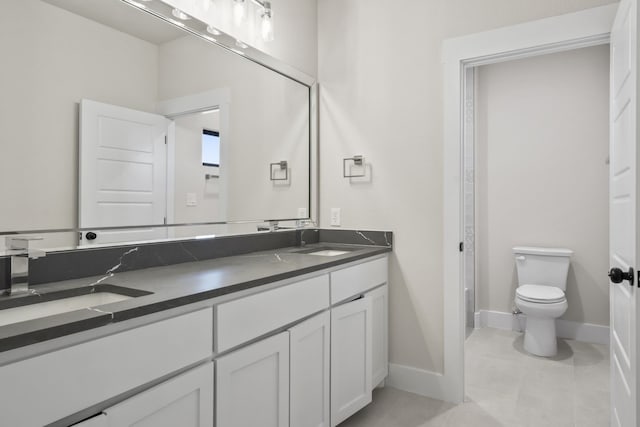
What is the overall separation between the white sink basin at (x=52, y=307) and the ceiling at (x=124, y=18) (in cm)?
100

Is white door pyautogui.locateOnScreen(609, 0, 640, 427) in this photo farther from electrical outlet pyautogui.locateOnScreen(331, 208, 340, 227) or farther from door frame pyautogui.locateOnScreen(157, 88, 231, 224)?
door frame pyautogui.locateOnScreen(157, 88, 231, 224)

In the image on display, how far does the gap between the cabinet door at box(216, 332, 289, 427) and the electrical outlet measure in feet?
4.11

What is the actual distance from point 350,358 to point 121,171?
1.36 m

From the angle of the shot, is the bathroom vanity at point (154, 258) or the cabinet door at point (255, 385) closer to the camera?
the bathroom vanity at point (154, 258)

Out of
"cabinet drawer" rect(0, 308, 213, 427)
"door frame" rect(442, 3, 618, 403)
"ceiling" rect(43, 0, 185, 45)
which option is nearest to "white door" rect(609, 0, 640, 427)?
"door frame" rect(442, 3, 618, 403)

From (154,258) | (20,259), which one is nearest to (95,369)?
(20,259)

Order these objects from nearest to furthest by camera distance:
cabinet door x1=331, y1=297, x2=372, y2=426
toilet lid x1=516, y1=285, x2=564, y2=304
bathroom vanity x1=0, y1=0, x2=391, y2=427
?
bathroom vanity x1=0, y1=0, x2=391, y2=427 < cabinet door x1=331, y1=297, x2=372, y2=426 < toilet lid x1=516, y1=285, x2=564, y2=304

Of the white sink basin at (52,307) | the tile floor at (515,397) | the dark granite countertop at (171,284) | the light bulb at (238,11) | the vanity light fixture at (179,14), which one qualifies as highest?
the light bulb at (238,11)

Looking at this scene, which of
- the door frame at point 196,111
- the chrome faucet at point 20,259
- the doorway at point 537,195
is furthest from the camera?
the doorway at point 537,195

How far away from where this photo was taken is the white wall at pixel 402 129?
7.71 ft

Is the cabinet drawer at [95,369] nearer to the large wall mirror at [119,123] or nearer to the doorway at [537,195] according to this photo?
the large wall mirror at [119,123]

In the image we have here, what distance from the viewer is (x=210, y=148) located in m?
2.02

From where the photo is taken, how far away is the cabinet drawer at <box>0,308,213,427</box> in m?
0.79

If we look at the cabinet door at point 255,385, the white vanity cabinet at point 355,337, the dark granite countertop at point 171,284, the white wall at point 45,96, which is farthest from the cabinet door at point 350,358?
the white wall at point 45,96
